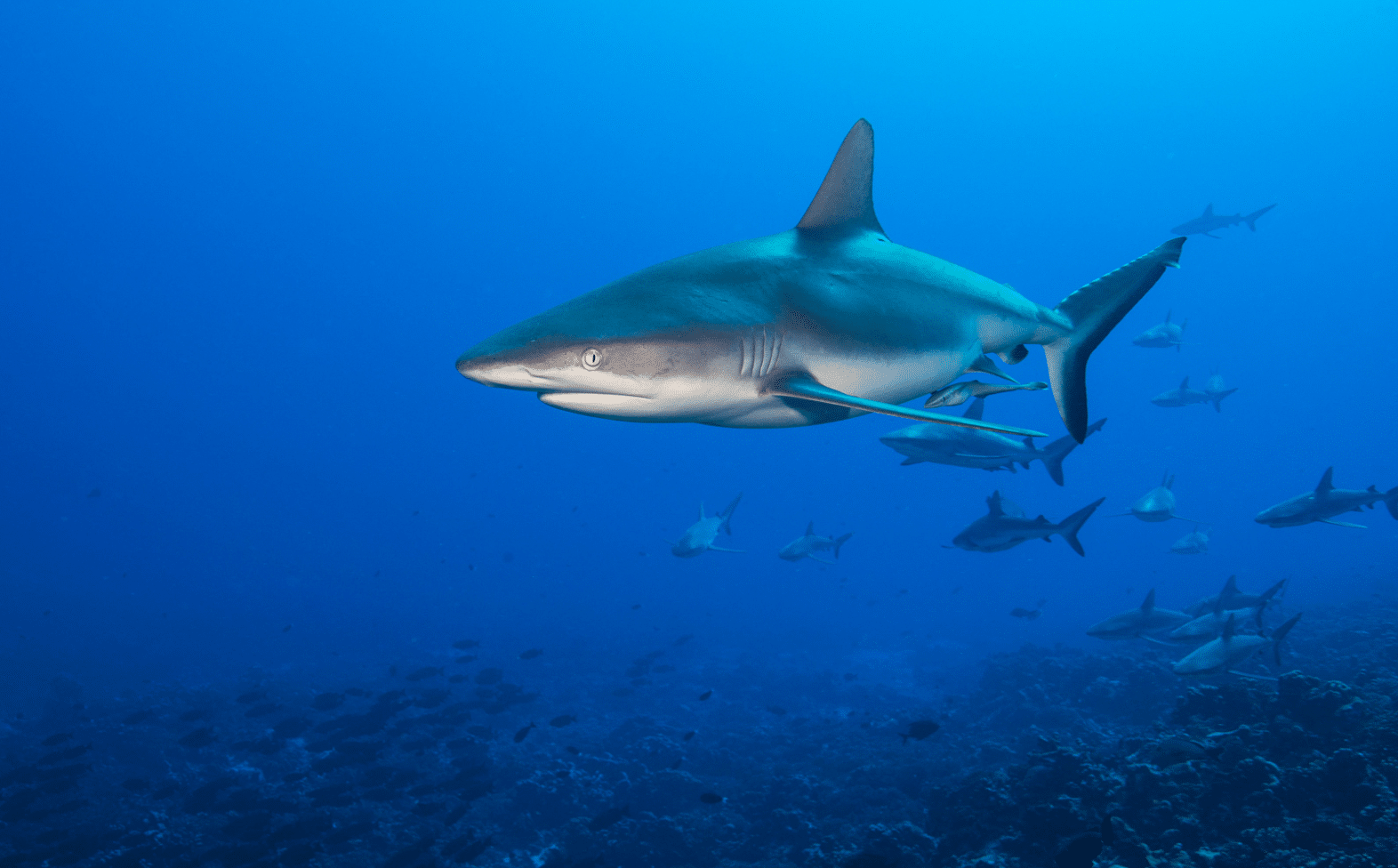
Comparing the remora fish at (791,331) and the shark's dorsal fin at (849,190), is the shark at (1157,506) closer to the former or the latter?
the remora fish at (791,331)

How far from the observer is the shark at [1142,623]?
945 cm

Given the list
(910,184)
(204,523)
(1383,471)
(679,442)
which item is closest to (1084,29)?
(910,184)

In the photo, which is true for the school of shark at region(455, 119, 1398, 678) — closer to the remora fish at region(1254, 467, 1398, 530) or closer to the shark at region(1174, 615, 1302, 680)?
the shark at region(1174, 615, 1302, 680)

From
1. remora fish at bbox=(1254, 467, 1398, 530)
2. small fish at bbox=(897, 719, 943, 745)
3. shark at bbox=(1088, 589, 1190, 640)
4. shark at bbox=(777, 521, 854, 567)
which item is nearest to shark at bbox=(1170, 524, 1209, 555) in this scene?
remora fish at bbox=(1254, 467, 1398, 530)

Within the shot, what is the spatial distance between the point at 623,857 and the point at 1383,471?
20052 cm

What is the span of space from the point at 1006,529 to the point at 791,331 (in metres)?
8.13

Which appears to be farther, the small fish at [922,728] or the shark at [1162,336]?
the shark at [1162,336]

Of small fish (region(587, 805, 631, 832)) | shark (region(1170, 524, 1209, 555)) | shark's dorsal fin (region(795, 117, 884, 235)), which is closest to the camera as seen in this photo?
shark's dorsal fin (region(795, 117, 884, 235))

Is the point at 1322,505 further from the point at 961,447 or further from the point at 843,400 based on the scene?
the point at 843,400

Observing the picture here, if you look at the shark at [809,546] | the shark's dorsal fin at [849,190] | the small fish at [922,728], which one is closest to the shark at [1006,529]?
the small fish at [922,728]

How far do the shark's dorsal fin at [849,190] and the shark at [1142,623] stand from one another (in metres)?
9.31

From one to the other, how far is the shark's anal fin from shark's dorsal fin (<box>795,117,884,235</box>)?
42.0 inches

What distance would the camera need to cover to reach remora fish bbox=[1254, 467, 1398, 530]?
8695 millimetres

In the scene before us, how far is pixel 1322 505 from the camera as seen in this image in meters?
8.84
